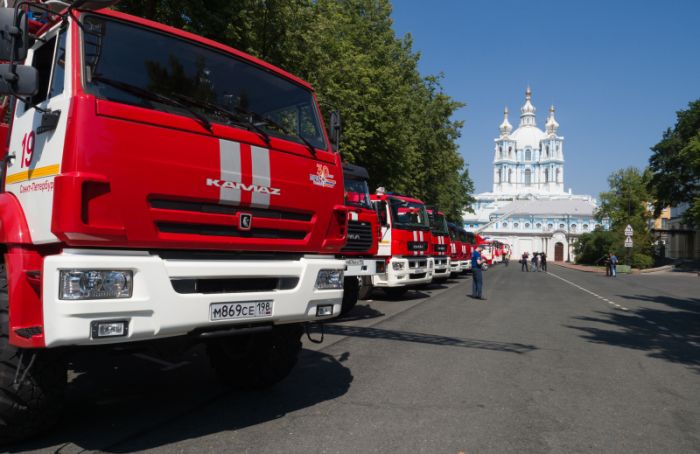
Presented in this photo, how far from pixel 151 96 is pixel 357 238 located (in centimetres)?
779

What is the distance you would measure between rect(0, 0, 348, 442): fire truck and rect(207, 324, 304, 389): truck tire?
0.85 meters

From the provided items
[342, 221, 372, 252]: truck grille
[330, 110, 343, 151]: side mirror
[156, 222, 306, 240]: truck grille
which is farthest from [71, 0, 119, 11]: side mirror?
[342, 221, 372, 252]: truck grille

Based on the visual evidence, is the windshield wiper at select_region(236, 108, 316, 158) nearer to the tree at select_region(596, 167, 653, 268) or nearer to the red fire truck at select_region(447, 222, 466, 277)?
the red fire truck at select_region(447, 222, 466, 277)

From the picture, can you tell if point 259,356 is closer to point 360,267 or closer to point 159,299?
point 159,299

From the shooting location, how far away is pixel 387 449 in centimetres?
391

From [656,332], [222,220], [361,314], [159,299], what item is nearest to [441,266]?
[361,314]

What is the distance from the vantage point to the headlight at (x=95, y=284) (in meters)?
3.22

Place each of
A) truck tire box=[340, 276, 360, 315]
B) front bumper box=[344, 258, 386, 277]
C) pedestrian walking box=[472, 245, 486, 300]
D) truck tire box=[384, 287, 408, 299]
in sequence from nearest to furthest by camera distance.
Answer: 1. front bumper box=[344, 258, 386, 277]
2. truck tire box=[340, 276, 360, 315]
3. truck tire box=[384, 287, 408, 299]
4. pedestrian walking box=[472, 245, 486, 300]

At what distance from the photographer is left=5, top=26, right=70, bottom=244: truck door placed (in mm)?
3438

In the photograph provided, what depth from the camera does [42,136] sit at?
3.64 m

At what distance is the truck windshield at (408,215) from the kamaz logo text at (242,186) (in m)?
10.8

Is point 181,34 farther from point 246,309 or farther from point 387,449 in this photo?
point 387,449

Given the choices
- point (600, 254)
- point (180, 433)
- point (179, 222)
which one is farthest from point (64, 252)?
point (600, 254)

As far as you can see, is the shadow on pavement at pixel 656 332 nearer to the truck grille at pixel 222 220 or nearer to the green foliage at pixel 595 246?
the truck grille at pixel 222 220
